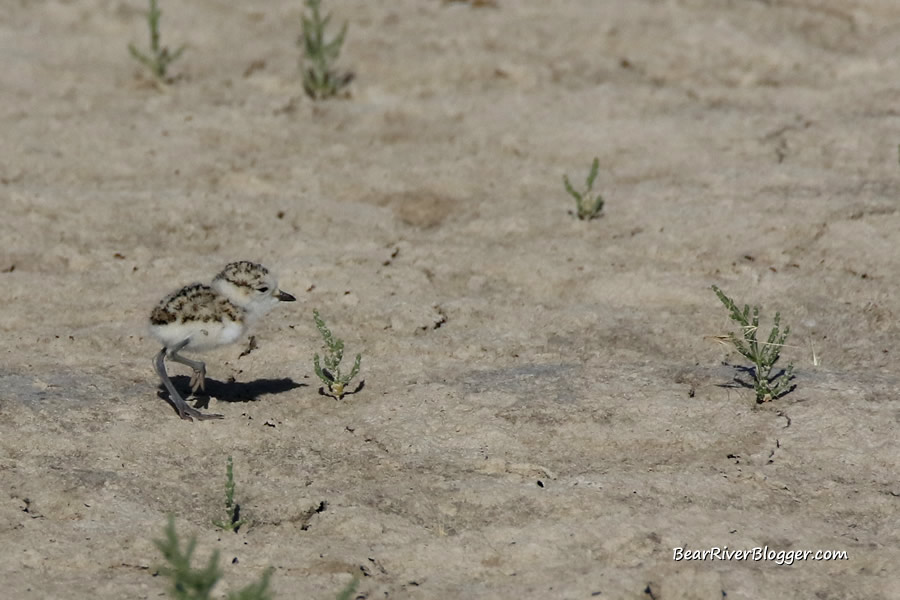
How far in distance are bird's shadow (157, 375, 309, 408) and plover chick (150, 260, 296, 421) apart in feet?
0.24

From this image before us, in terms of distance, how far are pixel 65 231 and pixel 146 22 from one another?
10.7 ft

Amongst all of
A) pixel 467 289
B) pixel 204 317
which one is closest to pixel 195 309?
pixel 204 317

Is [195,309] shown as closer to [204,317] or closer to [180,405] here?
[204,317]

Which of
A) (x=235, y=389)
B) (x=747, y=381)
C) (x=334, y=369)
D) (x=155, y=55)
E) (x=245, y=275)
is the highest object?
(x=155, y=55)

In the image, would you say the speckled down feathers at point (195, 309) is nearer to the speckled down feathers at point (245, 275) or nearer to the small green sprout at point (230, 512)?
the speckled down feathers at point (245, 275)

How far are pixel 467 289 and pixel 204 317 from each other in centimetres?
162

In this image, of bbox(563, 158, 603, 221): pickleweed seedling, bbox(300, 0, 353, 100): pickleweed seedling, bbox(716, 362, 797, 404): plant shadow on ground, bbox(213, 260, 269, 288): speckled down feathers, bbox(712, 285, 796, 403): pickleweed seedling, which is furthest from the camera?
bbox(300, 0, 353, 100): pickleweed seedling

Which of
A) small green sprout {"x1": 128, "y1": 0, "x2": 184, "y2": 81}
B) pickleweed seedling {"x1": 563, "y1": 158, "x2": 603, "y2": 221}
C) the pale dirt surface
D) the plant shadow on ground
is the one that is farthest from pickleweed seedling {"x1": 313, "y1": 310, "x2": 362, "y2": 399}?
small green sprout {"x1": 128, "y1": 0, "x2": 184, "y2": 81}

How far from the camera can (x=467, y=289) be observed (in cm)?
632

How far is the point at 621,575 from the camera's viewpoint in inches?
161

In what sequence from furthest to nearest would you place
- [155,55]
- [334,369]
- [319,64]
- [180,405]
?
[155,55], [319,64], [334,369], [180,405]

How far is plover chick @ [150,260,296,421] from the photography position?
521 centimetres

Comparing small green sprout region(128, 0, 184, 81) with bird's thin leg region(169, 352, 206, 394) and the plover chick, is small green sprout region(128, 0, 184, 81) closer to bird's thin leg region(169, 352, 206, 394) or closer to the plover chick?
the plover chick

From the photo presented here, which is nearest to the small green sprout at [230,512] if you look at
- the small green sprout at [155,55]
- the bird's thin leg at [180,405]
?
Answer: the bird's thin leg at [180,405]
